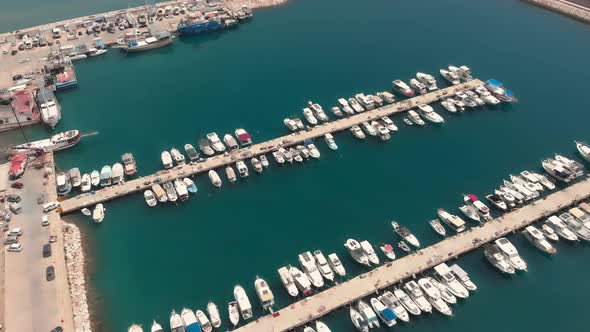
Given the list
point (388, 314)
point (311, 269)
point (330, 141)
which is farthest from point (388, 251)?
A: point (330, 141)

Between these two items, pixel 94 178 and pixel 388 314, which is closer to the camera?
pixel 388 314

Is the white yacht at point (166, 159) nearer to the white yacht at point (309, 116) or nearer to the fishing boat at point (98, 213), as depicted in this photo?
the fishing boat at point (98, 213)

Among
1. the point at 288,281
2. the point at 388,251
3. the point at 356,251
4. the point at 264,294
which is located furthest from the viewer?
the point at 356,251

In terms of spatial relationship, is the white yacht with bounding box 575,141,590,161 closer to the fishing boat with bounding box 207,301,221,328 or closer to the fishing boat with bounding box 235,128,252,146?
the fishing boat with bounding box 235,128,252,146

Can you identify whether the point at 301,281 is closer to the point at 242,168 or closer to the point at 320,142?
the point at 242,168

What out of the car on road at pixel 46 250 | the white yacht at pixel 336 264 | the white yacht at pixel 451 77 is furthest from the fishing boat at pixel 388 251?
the white yacht at pixel 451 77

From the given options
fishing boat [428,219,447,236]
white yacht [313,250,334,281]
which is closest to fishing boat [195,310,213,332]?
white yacht [313,250,334,281]

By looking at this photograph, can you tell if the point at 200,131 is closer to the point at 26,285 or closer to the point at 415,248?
the point at 26,285
